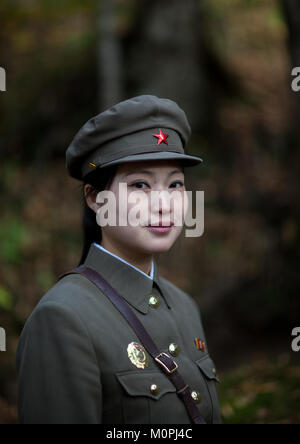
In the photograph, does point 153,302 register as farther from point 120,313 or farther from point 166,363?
point 166,363

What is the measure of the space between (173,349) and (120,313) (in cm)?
28

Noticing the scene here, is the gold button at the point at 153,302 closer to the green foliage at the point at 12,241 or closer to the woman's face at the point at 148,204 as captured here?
the woman's face at the point at 148,204

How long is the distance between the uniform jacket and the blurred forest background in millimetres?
2561

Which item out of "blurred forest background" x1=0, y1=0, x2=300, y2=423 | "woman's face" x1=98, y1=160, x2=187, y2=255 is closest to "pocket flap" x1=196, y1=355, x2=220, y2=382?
"woman's face" x1=98, y1=160, x2=187, y2=255

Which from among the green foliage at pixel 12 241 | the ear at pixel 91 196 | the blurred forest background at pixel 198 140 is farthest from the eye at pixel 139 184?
the green foliage at pixel 12 241

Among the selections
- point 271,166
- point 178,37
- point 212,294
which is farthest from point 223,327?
point 178,37

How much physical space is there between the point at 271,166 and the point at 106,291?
22.7ft

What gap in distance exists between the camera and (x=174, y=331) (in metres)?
2.44

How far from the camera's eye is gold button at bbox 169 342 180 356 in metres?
2.35

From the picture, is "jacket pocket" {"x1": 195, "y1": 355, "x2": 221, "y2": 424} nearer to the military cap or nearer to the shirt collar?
the shirt collar

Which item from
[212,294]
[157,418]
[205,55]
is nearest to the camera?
[157,418]

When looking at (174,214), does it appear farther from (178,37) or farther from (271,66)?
(271,66)

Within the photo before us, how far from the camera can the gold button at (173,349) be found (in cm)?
235

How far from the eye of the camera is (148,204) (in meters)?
2.30
